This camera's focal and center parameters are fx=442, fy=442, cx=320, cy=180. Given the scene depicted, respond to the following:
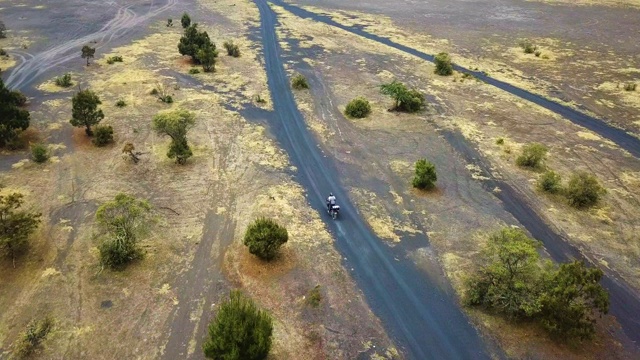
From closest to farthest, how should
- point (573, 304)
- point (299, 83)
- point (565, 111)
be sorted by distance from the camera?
point (573, 304), point (565, 111), point (299, 83)

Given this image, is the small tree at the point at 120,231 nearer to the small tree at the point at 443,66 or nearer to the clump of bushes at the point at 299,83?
the clump of bushes at the point at 299,83

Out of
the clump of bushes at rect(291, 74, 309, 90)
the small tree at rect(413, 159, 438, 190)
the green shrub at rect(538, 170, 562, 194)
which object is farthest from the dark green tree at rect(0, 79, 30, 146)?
Result: the green shrub at rect(538, 170, 562, 194)

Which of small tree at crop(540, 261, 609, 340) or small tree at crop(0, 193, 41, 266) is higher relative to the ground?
small tree at crop(0, 193, 41, 266)

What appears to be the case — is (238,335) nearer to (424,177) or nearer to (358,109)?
(424,177)

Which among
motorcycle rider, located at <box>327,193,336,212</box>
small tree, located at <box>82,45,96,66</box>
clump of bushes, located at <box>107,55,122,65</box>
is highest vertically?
small tree, located at <box>82,45,96,66</box>

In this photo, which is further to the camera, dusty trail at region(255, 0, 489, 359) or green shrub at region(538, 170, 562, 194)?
green shrub at region(538, 170, 562, 194)

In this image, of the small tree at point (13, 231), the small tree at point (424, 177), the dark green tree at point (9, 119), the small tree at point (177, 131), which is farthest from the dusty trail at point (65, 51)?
the small tree at point (424, 177)

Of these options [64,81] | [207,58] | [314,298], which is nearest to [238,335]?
[314,298]

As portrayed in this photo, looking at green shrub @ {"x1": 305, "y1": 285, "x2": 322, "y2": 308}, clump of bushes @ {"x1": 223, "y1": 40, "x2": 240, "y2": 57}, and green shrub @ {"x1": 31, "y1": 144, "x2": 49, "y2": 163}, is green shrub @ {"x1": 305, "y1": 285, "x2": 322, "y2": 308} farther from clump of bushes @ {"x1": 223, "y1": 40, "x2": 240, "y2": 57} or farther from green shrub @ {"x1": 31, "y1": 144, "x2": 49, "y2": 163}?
clump of bushes @ {"x1": 223, "y1": 40, "x2": 240, "y2": 57}
